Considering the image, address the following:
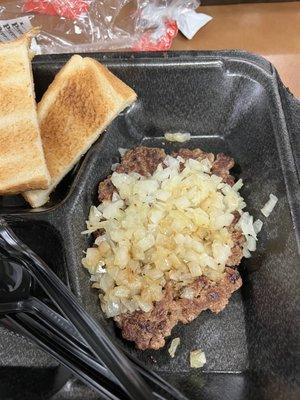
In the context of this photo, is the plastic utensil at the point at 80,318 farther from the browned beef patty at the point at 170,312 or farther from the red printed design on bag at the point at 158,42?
the red printed design on bag at the point at 158,42

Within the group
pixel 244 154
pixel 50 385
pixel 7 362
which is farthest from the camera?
pixel 244 154

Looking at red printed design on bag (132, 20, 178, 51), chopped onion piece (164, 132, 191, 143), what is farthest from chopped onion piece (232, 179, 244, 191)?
red printed design on bag (132, 20, 178, 51)

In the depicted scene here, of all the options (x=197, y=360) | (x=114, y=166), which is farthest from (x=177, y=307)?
(x=114, y=166)

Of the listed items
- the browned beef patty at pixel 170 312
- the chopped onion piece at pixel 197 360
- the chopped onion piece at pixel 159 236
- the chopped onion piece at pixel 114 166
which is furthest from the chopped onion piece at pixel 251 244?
the chopped onion piece at pixel 114 166

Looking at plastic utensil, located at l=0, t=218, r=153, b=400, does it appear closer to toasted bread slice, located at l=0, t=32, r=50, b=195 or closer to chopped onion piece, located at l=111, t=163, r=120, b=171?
toasted bread slice, located at l=0, t=32, r=50, b=195

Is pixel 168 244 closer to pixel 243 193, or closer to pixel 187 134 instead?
pixel 243 193

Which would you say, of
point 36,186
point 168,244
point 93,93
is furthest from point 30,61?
point 168,244

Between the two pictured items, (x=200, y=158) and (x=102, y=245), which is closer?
(x=102, y=245)
